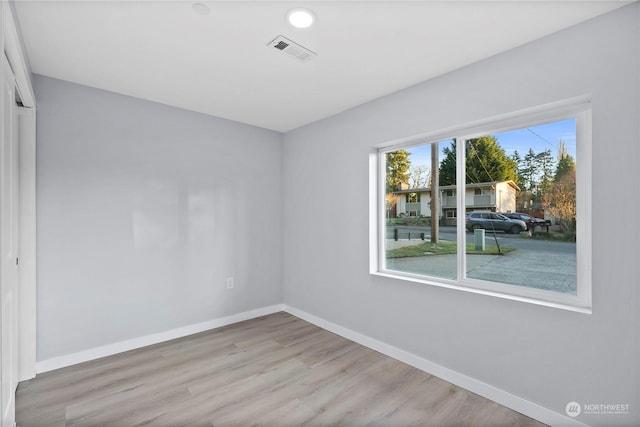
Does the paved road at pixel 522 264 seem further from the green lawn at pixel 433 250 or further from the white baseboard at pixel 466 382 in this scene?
the white baseboard at pixel 466 382

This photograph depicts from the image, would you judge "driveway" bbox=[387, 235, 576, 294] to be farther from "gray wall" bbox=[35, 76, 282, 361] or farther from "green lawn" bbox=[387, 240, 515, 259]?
"gray wall" bbox=[35, 76, 282, 361]

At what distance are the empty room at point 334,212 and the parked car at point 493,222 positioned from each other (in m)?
0.02

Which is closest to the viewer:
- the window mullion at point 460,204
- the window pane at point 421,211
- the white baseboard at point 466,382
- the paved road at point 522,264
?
the white baseboard at point 466,382

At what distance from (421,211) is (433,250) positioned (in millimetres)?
382

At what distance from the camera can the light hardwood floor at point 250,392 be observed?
202 centimetres

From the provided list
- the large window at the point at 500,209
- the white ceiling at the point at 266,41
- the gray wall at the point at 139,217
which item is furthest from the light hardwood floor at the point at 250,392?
the white ceiling at the point at 266,41

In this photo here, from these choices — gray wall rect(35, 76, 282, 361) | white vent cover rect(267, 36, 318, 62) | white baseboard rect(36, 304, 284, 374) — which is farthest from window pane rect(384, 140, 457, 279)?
white baseboard rect(36, 304, 284, 374)

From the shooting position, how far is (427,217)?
2.87 metres

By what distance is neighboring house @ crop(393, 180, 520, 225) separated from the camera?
7.72 ft

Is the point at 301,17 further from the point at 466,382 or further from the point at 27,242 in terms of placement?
the point at 466,382

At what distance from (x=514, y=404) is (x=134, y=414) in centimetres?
256

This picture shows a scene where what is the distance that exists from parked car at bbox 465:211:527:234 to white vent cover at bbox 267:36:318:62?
1.77 metres

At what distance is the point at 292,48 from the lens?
2146 mm

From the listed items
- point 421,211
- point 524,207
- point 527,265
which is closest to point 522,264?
point 527,265
